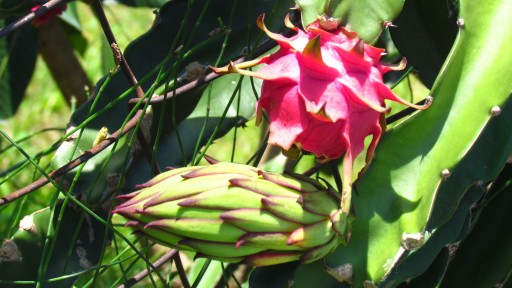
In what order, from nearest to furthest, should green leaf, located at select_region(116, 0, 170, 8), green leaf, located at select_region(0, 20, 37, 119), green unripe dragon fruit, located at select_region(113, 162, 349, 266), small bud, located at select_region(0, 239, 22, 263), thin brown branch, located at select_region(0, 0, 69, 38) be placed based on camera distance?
1. green unripe dragon fruit, located at select_region(113, 162, 349, 266)
2. thin brown branch, located at select_region(0, 0, 69, 38)
3. small bud, located at select_region(0, 239, 22, 263)
4. green leaf, located at select_region(116, 0, 170, 8)
5. green leaf, located at select_region(0, 20, 37, 119)

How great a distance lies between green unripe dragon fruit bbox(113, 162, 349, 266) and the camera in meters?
0.62

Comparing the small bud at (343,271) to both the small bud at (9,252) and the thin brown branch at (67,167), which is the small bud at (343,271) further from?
the small bud at (9,252)

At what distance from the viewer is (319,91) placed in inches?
25.4

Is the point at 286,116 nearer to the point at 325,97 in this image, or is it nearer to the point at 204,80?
the point at 325,97

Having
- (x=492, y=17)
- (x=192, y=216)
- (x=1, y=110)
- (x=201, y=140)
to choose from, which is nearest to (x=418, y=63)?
(x=492, y=17)

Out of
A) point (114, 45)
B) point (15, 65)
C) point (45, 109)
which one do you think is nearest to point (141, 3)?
point (15, 65)

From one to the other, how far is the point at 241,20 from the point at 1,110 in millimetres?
782

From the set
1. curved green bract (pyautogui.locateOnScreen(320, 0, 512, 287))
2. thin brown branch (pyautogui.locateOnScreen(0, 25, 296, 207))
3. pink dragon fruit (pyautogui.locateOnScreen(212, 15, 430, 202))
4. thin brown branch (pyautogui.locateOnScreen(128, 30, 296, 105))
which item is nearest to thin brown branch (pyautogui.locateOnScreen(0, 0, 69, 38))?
thin brown branch (pyautogui.locateOnScreen(0, 25, 296, 207))

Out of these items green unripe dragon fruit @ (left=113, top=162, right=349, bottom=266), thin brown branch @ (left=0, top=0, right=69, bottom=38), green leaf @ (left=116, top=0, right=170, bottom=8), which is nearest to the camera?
green unripe dragon fruit @ (left=113, top=162, right=349, bottom=266)

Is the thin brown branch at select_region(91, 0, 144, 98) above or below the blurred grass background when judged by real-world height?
above

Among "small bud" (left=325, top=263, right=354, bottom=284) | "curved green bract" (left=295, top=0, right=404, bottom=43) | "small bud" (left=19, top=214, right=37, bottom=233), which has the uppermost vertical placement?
"curved green bract" (left=295, top=0, right=404, bottom=43)

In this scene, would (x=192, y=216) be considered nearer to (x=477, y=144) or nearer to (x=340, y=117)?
(x=340, y=117)

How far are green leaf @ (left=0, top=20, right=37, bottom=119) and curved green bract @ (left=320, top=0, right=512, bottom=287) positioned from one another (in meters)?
0.94

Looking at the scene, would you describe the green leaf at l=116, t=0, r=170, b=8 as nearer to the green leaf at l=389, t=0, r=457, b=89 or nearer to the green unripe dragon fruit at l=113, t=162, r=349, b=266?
the green leaf at l=389, t=0, r=457, b=89
